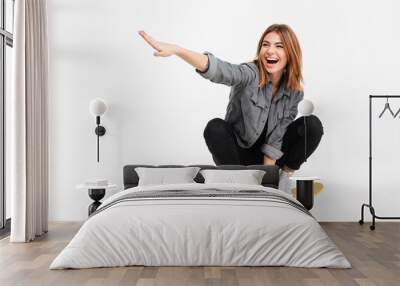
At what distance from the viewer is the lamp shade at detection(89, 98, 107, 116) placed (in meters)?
6.48

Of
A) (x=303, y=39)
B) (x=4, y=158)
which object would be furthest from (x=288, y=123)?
(x=4, y=158)

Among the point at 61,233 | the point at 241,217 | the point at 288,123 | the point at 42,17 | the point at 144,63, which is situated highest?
the point at 42,17

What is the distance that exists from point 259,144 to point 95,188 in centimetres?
204

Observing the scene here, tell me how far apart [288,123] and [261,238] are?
2675 millimetres

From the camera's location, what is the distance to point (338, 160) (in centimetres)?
666

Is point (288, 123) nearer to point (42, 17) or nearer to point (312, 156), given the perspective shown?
point (312, 156)

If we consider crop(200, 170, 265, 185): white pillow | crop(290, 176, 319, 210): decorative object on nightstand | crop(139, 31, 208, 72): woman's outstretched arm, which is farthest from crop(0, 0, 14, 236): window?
crop(290, 176, 319, 210): decorative object on nightstand

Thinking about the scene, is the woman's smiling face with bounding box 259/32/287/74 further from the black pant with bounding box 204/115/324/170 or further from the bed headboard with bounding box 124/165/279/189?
the bed headboard with bounding box 124/165/279/189

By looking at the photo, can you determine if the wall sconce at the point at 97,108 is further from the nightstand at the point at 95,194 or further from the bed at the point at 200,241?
the bed at the point at 200,241

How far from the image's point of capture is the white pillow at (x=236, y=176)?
19.5 ft

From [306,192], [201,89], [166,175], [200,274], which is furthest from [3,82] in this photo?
[306,192]

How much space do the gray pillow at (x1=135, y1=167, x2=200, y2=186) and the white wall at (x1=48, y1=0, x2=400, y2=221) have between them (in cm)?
38

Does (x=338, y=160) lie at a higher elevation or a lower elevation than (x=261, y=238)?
higher

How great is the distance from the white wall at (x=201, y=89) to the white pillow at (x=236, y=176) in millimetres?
548
